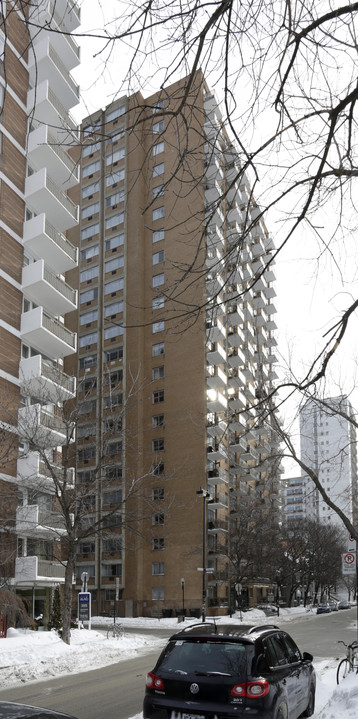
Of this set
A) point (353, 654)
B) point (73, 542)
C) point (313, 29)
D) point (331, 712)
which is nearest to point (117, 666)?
point (73, 542)

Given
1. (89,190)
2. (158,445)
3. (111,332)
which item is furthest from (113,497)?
(89,190)

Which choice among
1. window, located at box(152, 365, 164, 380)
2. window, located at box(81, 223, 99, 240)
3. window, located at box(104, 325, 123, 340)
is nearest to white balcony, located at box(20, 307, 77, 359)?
window, located at box(152, 365, 164, 380)

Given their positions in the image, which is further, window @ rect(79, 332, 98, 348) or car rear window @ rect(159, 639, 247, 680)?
window @ rect(79, 332, 98, 348)

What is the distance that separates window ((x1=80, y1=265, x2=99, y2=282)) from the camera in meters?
72.3

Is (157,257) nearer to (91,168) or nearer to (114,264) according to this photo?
(114,264)

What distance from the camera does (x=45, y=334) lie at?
3712 cm

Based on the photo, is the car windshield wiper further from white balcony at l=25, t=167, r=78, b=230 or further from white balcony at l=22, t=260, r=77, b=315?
white balcony at l=25, t=167, r=78, b=230

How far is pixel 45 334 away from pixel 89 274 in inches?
1447

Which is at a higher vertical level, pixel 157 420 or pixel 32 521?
pixel 157 420

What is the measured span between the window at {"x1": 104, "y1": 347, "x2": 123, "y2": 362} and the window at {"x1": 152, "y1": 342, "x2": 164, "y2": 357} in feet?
11.7

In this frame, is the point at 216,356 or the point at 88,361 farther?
the point at 88,361

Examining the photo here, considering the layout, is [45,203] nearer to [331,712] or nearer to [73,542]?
[73,542]

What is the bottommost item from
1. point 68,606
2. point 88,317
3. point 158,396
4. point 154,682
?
point 68,606

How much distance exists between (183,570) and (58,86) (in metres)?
38.9
